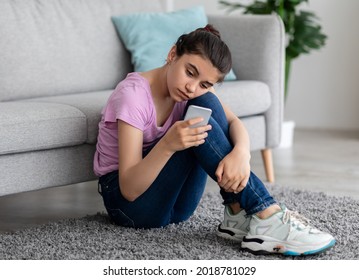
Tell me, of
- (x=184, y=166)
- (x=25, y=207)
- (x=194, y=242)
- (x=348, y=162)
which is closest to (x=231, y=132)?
(x=184, y=166)

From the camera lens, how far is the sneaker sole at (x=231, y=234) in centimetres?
218

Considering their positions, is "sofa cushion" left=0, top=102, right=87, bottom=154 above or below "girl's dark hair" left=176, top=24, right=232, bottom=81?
below

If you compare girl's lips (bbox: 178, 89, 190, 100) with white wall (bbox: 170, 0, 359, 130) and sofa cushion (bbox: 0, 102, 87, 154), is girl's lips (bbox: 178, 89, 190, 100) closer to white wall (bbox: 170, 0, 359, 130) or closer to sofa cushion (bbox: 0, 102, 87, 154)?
sofa cushion (bbox: 0, 102, 87, 154)

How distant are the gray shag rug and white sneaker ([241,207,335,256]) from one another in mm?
29

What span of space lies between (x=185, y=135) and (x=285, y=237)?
39 centimetres

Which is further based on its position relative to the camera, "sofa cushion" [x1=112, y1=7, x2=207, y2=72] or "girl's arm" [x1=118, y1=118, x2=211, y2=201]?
"sofa cushion" [x1=112, y1=7, x2=207, y2=72]

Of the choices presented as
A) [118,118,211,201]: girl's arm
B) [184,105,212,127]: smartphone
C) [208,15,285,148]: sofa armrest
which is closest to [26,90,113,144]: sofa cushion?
[118,118,211,201]: girl's arm

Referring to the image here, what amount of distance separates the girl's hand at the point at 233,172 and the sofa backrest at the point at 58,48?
1.21m

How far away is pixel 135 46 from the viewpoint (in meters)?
3.31

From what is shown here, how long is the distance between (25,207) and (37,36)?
0.70 m

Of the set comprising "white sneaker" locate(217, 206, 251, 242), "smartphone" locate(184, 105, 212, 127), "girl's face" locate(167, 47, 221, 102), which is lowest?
"white sneaker" locate(217, 206, 251, 242)

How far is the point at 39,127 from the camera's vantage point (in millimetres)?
2418

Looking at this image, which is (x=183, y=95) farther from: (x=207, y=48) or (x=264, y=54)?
(x=264, y=54)

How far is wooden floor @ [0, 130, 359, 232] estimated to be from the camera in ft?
9.25
